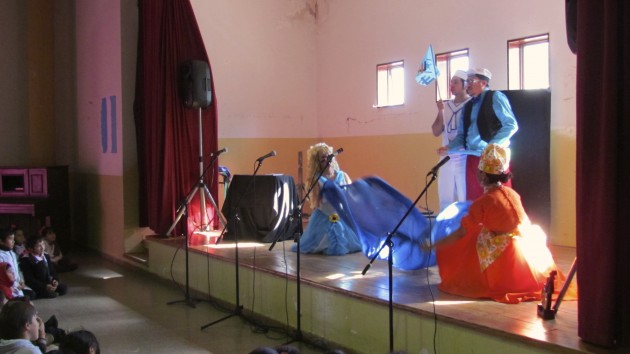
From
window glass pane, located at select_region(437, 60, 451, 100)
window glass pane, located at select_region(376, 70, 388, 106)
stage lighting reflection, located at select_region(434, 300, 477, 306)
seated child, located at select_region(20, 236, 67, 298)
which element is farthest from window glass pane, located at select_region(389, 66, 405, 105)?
seated child, located at select_region(20, 236, 67, 298)

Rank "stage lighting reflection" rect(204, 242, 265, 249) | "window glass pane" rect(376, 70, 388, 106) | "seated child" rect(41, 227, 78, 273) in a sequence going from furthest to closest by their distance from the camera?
"window glass pane" rect(376, 70, 388, 106)
"seated child" rect(41, 227, 78, 273)
"stage lighting reflection" rect(204, 242, 265, 249)

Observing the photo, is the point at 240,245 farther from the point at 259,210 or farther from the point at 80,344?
the point at 80,344

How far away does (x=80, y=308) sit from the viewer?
18.7 ft

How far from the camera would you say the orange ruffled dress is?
379 cm

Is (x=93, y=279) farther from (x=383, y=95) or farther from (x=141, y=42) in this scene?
(x=383, y=95)

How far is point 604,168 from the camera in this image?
2.84m

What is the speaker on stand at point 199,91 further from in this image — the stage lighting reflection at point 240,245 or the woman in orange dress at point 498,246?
the woman in orange dress at point 498,246

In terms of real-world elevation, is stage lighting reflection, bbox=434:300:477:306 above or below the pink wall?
below

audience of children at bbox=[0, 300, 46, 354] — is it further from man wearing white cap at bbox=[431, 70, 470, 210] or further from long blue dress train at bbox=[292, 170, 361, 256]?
man wearing white cap at bbox=[431, 70, 470, 210]

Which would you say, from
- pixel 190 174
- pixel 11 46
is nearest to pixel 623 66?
pixel 190 174

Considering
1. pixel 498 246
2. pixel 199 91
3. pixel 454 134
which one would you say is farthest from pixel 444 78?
pixel 498 246

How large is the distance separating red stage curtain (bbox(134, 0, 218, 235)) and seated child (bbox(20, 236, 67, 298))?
4.57 ft

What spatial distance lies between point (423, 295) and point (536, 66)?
345 centimetres

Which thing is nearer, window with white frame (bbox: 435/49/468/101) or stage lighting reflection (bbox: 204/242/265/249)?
stage lighting reflection (bbox: 204/242/265/249)
